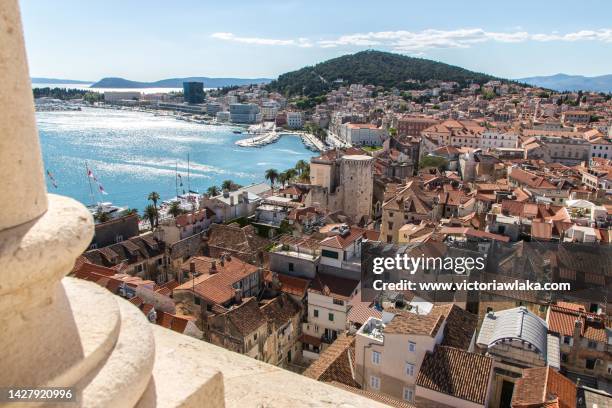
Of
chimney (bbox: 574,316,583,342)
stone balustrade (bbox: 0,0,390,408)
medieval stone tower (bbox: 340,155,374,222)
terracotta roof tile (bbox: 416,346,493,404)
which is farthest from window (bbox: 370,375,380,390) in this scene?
medieval stone tower (bbox: 340,155,374,222)

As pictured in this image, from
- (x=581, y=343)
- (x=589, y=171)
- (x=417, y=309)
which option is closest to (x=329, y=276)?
(x=417, y=309)

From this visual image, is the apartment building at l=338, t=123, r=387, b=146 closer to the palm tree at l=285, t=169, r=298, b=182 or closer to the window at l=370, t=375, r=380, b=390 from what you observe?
the palm tree at l=285, t=169, r=298, b=182

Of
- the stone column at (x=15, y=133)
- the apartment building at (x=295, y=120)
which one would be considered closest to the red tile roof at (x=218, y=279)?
the stone column at (x=15, y=133)

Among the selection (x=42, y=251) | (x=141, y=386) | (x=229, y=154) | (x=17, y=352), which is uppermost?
(x=42, y=251)

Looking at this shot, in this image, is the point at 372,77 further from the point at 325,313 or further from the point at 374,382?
the point at 374,382

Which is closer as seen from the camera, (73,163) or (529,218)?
(529,218)

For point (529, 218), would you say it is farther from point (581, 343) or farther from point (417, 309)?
point (417, 309)

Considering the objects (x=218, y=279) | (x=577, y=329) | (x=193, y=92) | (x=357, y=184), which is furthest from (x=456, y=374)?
(x=193, y=92)
